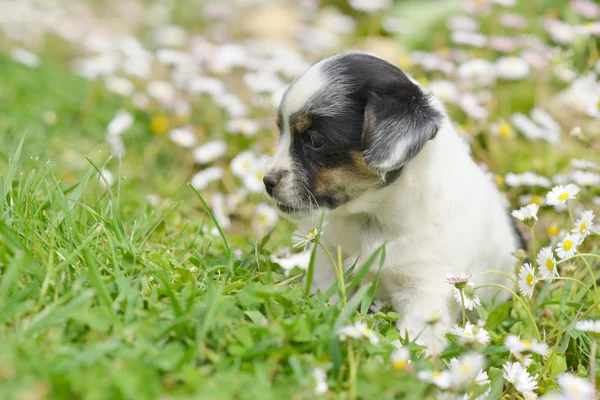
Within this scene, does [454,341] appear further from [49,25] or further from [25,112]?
[49,25]

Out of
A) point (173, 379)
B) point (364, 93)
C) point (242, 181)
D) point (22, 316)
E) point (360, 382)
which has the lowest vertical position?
point (242, 181)

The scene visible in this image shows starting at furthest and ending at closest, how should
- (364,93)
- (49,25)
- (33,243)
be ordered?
(49,25) < (364,93) < (33,243)

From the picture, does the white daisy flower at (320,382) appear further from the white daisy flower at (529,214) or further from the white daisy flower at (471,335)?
the white daisy flower at (529,214)

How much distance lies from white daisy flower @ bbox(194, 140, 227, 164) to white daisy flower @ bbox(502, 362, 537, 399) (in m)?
3.06

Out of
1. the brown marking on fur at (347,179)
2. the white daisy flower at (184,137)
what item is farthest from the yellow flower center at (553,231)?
the white daisy flower at (184,137)

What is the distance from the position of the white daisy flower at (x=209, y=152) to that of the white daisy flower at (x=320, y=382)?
3.04 m

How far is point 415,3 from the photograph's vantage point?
30.2 feet

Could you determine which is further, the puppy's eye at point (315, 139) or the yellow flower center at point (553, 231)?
the yellow flower center at point (553, 231)

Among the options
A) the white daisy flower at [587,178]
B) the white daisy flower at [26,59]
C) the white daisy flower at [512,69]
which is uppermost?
the white daisy flower at [26,59]

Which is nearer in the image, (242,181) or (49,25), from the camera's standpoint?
(242,181)

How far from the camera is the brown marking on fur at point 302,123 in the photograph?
10.0 ft

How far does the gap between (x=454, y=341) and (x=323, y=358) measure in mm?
757

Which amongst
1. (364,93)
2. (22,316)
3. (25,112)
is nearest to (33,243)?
(22,316)

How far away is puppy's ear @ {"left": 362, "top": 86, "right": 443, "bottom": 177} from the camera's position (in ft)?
9.36
